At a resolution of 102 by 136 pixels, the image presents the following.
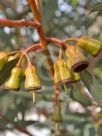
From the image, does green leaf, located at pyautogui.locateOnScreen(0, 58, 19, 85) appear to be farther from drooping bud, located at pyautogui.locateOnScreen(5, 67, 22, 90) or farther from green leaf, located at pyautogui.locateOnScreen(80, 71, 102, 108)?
green leaf, located at pyautogui.locateOnScreen(80, 71, 102, 108)

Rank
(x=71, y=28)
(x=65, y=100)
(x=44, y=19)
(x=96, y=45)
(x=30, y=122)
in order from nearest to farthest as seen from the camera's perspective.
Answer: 1. (x=96, y=45)
2. (x=44, y=19)
3. (x=30, y=122)
4. (x=65, y=100)
5. (x=71, y=28)

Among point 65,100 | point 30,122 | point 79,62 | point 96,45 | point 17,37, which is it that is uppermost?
point 17,37

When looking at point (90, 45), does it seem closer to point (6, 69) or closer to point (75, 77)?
point (75, 77)

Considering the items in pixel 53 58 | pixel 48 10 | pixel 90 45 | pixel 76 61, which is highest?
pixel 48 10

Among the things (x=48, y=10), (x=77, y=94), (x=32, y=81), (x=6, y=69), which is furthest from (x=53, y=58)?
(x=32, y=81)

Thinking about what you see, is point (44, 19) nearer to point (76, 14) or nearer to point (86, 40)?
point (86, 40)

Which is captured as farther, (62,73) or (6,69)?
(6,69)

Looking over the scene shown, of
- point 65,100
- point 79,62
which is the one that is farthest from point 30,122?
point 79,62
